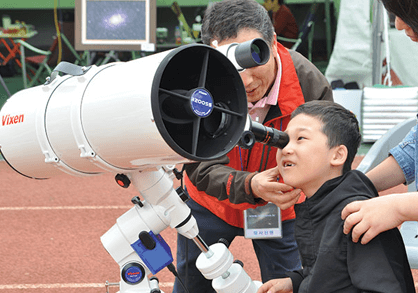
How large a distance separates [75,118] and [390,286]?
36.9 inches

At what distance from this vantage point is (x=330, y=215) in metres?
1.78

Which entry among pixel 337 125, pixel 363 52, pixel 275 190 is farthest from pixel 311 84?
pixel 363 52

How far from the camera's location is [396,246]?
1.69 meters

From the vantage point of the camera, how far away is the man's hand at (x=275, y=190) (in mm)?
1914

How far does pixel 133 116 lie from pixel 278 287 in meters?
0.80

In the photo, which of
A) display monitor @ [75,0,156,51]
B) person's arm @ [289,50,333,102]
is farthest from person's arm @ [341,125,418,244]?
display monitor @ [75,0,156,51]

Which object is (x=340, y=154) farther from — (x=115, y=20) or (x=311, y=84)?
(x=115, y=20)

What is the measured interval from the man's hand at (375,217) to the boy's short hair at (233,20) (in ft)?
3.00

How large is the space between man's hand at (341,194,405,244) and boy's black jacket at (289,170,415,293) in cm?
7

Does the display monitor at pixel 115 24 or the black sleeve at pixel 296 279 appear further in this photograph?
the display monitor at pixel 115 24

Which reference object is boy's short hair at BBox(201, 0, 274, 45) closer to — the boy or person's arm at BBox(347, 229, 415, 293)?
the boy

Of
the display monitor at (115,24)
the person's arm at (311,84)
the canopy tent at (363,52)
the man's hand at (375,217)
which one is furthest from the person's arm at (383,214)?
the canopy tent at (363,52)

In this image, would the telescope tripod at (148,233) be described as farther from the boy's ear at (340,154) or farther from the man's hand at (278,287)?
the boy's ear at (340,154)

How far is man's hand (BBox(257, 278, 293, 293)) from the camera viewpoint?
188 centimetres
